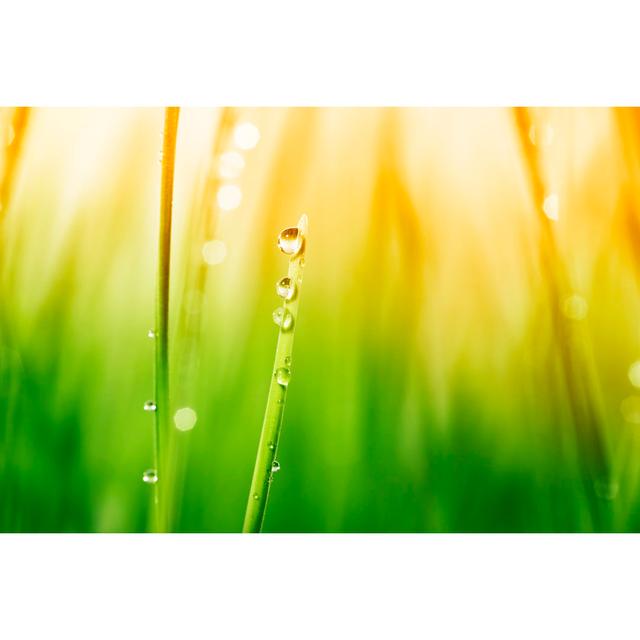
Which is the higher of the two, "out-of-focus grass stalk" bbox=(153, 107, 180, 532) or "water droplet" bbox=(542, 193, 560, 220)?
"water droplet" bbox=(542, 193, 560, 220)

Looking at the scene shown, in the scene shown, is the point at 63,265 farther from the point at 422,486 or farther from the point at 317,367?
the point at 422,486

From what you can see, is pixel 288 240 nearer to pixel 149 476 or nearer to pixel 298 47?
pixel 298 47

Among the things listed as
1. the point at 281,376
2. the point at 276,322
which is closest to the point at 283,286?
the point at 276,322

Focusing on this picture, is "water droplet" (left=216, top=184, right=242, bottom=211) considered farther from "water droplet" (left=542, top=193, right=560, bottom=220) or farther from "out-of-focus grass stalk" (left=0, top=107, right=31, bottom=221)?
"water droplet" (left=542, top=193, right=560, bottom=220)

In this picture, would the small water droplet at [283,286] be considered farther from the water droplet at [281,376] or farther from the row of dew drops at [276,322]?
the water droplet at [281,376]

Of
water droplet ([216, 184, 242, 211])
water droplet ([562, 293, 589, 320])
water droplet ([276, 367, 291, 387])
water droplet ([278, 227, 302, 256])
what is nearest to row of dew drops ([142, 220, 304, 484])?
water droplet ([278, 227, 302, 256])
